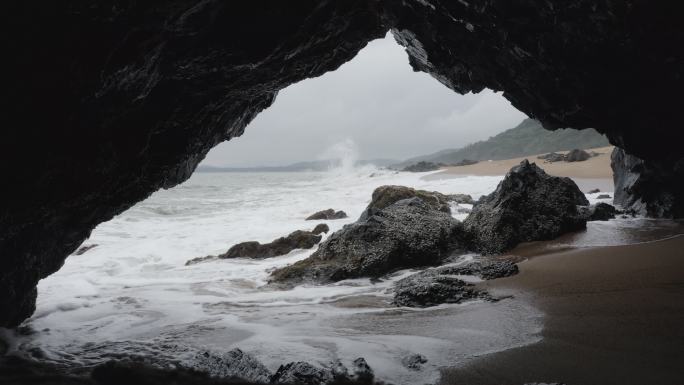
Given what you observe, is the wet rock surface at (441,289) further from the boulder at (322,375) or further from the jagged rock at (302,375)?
the jagged rock at (302,375)

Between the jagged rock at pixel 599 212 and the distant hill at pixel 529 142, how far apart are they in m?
54.8

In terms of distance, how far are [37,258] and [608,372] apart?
6356 millimetres

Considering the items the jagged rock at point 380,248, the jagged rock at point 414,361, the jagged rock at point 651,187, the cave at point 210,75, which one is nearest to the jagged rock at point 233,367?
the jagged rock at point 414,361

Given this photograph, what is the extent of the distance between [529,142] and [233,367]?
8606cm

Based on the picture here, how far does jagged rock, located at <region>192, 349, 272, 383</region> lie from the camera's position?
302 centimetres

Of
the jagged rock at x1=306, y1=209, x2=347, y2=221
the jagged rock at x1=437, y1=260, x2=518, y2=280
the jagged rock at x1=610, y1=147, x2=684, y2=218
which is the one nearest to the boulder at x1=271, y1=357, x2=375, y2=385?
the jagged rock at x1=437, y1=260, x2=518, y2=280

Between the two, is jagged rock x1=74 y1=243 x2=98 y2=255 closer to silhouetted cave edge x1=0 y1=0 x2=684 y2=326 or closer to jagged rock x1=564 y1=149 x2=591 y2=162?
silhouetted cave edge x1=0 y1=0 x2=684 y2=326

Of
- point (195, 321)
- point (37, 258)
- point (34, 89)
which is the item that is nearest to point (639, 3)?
point (34, 89)

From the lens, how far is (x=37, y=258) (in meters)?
5.36

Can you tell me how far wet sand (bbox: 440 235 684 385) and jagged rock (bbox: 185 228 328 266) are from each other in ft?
17.4

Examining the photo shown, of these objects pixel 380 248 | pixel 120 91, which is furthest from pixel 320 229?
pixel 120 91

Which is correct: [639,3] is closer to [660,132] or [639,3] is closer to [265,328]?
[660,132]

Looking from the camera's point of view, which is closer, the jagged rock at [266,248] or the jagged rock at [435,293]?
the jagged rock at [435,293]

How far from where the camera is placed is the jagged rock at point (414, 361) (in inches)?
124
